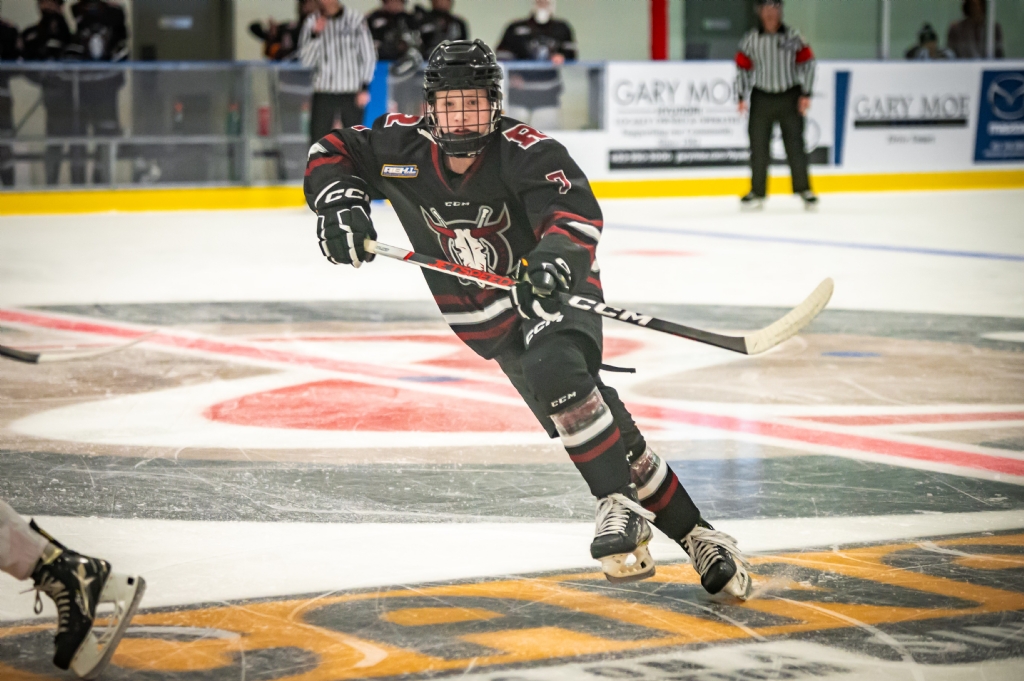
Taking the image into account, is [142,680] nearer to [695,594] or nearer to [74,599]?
[74,599]

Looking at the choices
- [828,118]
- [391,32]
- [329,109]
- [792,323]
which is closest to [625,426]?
[792,323]

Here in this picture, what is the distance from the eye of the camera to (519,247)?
105 inches

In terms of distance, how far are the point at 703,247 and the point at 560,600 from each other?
248 inches

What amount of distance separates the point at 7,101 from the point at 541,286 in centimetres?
854

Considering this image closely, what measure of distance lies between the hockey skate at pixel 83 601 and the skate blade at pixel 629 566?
0.74 meters

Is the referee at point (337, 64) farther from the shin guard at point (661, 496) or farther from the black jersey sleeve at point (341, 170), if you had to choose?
the shin guard at point (661, 496)

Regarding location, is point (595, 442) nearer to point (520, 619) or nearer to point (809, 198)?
point (520, 619)

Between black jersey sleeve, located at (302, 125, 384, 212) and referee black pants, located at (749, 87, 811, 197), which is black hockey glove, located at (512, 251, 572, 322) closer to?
black jersey sleeve, located at (302, 125, 384, 212)

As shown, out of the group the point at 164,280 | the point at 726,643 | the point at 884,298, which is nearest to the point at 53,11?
the point at 164,280

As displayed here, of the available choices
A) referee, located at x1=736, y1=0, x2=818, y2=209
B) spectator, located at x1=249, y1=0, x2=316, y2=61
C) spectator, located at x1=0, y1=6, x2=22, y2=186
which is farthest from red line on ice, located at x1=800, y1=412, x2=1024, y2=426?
spectator, located at x1=249, y1=0, x2=316, y2=61

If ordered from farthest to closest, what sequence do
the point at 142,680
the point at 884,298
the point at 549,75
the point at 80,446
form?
the point at 549,75 < the point at 884,298 < the point at 80,446 < the point at 142,680

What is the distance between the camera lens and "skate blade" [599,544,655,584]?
7.60 ft

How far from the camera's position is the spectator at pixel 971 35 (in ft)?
44.3

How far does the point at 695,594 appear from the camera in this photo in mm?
2443
